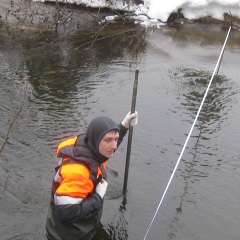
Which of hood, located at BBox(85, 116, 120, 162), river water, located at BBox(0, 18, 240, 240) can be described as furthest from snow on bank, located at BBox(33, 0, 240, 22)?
hood, located at BBox(85, 116, 120, 162)

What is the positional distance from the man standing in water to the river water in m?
0.68

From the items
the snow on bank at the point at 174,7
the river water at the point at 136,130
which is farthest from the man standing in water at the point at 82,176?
the snow on bank at the point at 174,7

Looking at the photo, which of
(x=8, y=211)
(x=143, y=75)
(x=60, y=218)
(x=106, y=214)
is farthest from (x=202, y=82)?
(x=60, y=218)

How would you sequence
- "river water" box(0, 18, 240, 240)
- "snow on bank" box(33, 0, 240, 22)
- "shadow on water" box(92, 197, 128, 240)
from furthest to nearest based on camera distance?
1. "snow on bank" box(33, 0, 240, 22)
2. "river water" box(0, 18, 240, 240)
3. "shadow on water" box(92, 197, 128, 240)

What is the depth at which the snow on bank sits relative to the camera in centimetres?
1315

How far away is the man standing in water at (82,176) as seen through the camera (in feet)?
9.33

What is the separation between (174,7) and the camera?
13.2 meters

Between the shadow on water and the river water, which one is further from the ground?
the river water

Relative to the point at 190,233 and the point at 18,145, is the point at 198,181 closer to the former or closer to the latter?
the point at 190,233

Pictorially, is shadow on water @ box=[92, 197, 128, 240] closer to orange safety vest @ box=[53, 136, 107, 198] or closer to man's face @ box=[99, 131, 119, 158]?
orange safety vest @ box=[53, 136, 107, 198]

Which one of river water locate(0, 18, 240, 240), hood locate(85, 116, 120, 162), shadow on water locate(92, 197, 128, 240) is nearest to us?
hood locate(85, 116, 120, 162)

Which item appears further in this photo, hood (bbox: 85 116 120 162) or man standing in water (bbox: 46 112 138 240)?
hood (bbox: 85 116 120 162)

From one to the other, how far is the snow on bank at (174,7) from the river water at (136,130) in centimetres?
263

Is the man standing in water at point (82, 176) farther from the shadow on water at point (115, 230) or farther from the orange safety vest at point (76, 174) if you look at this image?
the shadow on water at point (115, 230)
